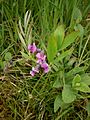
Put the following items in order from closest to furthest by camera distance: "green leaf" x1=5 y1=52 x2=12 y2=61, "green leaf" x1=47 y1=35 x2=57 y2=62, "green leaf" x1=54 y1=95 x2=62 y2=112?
"green leaf" x1=47 y1=35 x2=57 y2=62 → "green leaf" x1=54 y1=95 x2=62 y2=112 → "green leaf" x1=5 y1=52 x2=12 y2=61

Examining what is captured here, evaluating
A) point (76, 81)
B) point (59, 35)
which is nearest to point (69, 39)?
point (59, 35)

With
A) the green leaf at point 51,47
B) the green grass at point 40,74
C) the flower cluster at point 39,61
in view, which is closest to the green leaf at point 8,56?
the green grass at point 40,74

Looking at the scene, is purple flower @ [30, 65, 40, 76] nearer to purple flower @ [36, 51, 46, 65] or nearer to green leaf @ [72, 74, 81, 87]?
purple flower @ [36, 51, 46, 65]

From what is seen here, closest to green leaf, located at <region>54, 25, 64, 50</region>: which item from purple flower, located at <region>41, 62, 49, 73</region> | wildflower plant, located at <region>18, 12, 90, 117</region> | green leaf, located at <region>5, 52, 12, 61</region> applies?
wildflower plant, located at <region>18, 12, 90, 117</region>

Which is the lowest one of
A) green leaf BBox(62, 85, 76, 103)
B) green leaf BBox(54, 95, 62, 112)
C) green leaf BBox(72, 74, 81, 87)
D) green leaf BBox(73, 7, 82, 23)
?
green leaf BBox(54, 95, 62, 112)

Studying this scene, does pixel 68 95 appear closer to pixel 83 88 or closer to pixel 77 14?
Result: pixel 83 88

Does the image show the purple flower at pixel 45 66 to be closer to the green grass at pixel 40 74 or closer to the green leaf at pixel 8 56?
the green grass at pixel 40 74
